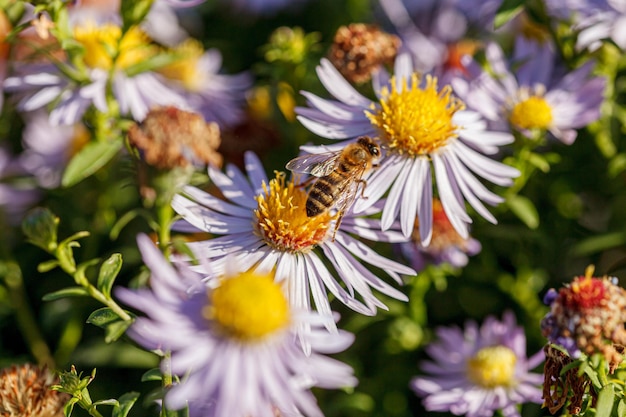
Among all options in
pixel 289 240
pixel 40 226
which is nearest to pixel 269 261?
pixel 289 240

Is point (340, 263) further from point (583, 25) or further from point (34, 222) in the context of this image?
point (583, 25)

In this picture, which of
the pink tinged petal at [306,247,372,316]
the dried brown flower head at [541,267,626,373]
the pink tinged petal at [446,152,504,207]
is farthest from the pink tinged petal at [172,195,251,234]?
the dried brown flower head at [541,267,626,373]

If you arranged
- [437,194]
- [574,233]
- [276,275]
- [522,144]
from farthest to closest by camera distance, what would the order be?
[574,233], [522,144], [437,194], [276,275]

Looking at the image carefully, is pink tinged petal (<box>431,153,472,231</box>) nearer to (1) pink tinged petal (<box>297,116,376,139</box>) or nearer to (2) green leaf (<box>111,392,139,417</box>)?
(1) pink tinged petal (<box>297,116,376,139</box>)

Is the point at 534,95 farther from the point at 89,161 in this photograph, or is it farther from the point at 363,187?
the point at 89,161

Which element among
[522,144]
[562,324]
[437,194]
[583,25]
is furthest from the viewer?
[583,25]

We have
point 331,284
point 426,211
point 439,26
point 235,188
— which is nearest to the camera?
point 331,284

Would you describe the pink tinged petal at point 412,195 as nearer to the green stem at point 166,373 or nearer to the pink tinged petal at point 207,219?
the pink tinged petal at point 207,219

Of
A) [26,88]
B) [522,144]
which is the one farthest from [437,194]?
[26,88]
